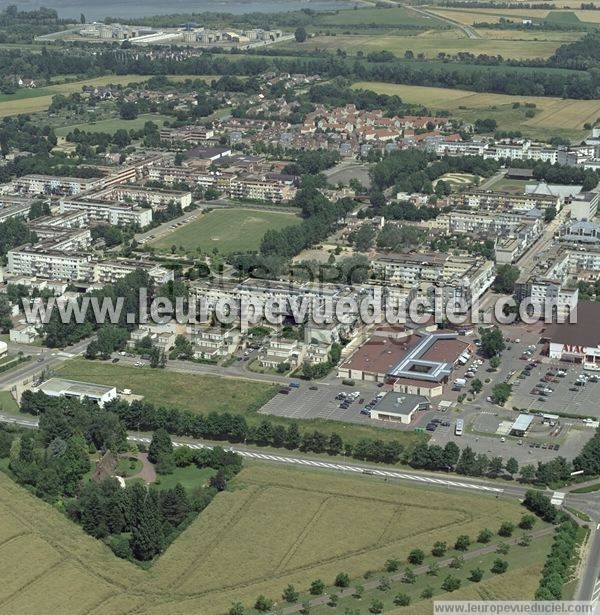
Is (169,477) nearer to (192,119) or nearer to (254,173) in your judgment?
(254,173)

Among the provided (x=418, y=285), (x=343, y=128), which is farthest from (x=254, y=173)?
(x=418, y=285)

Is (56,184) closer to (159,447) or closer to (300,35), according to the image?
(159,447)

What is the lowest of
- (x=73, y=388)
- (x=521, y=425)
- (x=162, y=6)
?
(x=73, y=388)

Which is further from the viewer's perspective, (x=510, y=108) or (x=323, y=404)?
(x=510, y=108)

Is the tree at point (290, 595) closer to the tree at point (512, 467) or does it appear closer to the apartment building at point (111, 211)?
the tree at point (512, 467)

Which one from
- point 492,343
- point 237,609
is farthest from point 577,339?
point 237,609

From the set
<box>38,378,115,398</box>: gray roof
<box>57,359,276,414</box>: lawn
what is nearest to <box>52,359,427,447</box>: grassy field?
<box>57,359,276,414</box>: lawn
